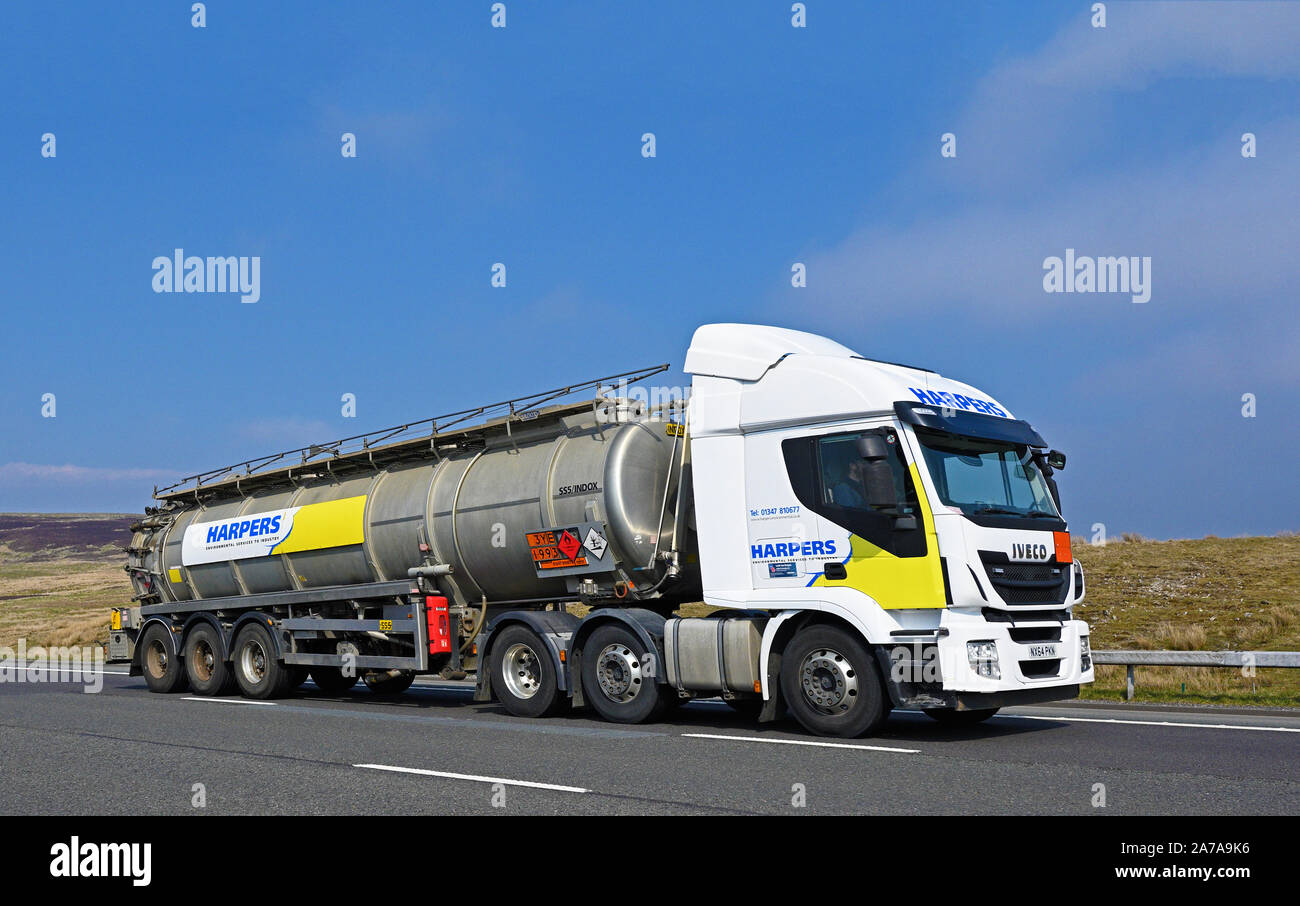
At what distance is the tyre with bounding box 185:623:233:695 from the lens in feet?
56.1

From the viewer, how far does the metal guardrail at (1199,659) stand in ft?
41.9

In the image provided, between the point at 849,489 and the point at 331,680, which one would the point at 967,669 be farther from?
the point at 331,680

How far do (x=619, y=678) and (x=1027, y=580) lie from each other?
168 inches

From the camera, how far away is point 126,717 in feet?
45.1

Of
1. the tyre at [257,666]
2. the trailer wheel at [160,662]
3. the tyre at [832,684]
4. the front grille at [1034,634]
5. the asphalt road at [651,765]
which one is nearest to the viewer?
the asphalt road at [651,765]

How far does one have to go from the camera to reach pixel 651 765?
28.2 feet

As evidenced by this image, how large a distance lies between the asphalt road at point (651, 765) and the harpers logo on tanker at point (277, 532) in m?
2.85

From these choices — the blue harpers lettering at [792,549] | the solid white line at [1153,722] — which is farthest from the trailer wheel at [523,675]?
the solid white line at [1153,722]

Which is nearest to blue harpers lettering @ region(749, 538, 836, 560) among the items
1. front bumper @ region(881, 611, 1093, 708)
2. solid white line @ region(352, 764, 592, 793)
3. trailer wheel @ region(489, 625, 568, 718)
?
front bumper @ region(881, 611, 1093, 708)

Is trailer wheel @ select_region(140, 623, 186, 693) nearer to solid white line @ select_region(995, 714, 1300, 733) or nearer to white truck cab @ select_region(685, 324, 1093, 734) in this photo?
white truck cab @ select_region(685, 324, 1093, 734)

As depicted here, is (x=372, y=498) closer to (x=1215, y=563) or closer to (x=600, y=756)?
(x=600, y=756)

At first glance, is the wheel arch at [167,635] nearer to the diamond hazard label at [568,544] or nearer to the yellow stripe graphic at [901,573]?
the diamond hazard label at [568,544]

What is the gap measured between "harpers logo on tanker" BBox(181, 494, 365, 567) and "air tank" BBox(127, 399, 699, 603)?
2 cm
